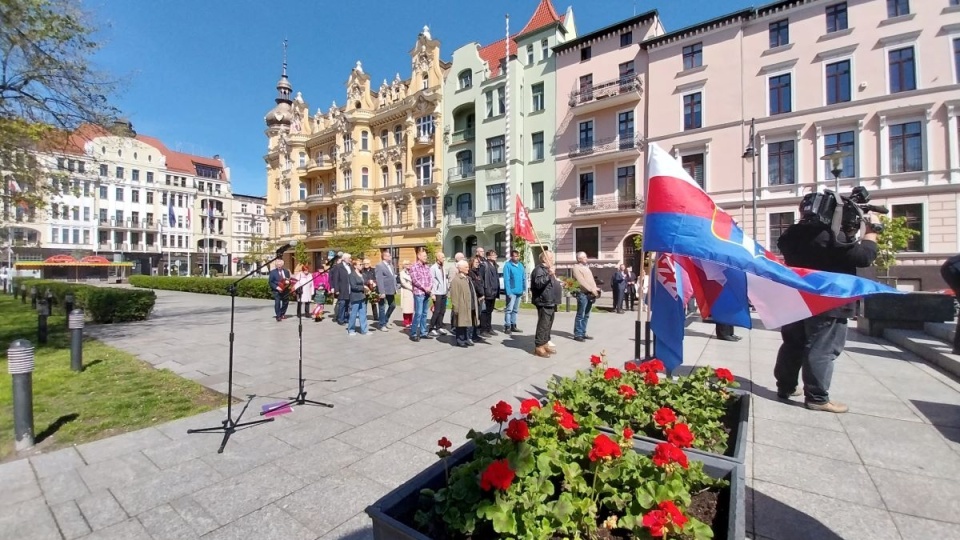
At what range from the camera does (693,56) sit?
2547 centimetres

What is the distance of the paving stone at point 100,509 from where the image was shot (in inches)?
107

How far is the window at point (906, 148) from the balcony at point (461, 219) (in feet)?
81.3

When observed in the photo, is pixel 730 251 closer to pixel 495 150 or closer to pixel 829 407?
pixel 829 407

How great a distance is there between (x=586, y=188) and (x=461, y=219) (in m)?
10.5

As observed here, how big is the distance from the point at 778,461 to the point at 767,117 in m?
26.6

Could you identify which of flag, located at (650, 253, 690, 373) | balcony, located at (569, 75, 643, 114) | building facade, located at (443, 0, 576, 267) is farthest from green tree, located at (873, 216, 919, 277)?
flag, located at (650, 253, 690, 373)

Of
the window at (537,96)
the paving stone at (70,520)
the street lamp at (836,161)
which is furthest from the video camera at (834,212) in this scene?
the window at (537,96)

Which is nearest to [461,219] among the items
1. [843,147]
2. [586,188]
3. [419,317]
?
[586,188]

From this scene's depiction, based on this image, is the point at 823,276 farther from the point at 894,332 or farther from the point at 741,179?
the point at 741,179

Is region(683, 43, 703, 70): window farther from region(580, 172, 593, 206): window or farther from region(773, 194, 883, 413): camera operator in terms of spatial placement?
region(773, 194, 883, 413): camera operator

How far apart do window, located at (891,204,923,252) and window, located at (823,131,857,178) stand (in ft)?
8.41

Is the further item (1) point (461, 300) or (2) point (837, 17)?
(2) point (837, 17)

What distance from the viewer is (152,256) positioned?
64.2 meters

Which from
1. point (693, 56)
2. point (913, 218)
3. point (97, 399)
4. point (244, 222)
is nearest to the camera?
point (97, 399)
